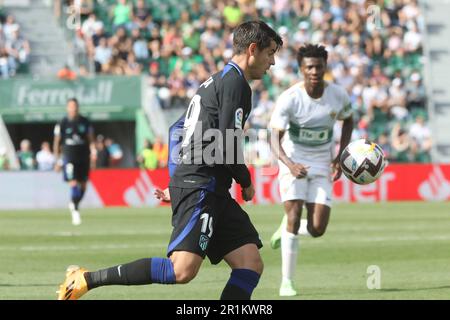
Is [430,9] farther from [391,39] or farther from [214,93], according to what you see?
[214,93]

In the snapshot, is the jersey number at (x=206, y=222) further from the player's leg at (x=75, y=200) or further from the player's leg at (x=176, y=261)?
the player's leg at (x=75, y=200)

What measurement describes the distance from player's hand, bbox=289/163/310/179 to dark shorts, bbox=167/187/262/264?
3015mm

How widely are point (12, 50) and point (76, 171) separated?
11247 mm

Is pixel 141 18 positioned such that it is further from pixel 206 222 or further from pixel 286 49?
pixel 206 222

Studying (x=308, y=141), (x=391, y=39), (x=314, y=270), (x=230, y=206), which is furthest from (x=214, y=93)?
(x=391, y=39)

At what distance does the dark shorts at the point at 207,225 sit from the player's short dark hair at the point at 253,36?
114 cm

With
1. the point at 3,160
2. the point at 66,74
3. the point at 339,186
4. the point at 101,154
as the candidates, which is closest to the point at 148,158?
the point at 101,154

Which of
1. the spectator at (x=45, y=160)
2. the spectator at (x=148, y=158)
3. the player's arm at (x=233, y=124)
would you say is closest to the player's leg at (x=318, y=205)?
the player's arm at (x=233, y=124)

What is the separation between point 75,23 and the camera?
112ft

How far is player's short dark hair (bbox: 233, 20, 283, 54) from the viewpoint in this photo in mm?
8430

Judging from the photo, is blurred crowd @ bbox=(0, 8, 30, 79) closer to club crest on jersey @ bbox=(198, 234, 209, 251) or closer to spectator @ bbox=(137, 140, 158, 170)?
spectator @ bbox=(137, 140, 158, 170)

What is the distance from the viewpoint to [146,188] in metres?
28.7

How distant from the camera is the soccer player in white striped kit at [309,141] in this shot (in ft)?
39.4
